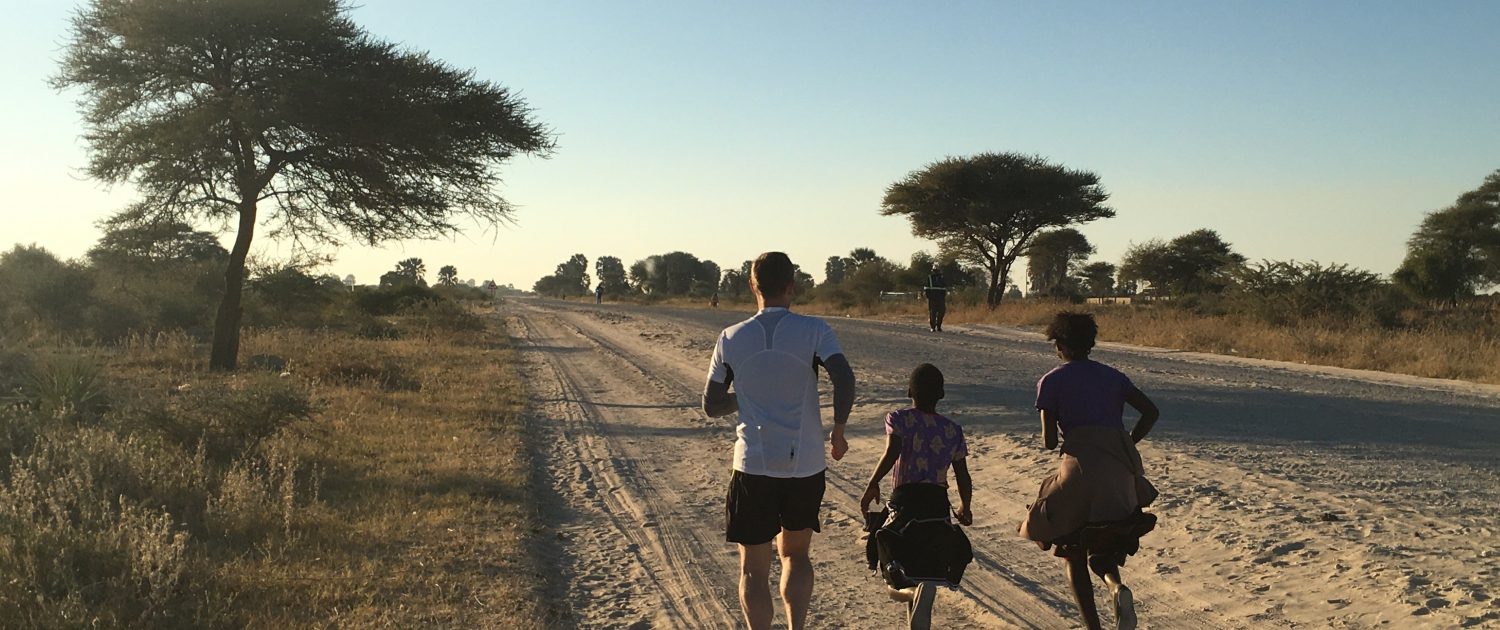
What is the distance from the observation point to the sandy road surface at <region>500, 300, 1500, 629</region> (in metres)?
5.06

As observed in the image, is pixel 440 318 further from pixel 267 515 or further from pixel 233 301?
pixel 267 515

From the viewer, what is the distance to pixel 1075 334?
4457 mm

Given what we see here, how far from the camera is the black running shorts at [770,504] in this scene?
4.19 m

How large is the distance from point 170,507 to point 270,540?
1.34 m

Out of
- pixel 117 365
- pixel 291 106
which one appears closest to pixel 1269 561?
pixel 291 106

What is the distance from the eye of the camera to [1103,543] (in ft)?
14.0

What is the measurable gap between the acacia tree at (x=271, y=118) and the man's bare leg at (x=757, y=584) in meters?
14.0

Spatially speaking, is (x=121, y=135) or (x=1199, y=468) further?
(x=121, y=135)

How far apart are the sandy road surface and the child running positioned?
771 millimetres

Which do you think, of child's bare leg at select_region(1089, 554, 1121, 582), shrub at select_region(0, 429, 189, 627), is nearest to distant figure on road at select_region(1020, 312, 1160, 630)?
child's bare leg at select_region(1089, 554, 1121, 582)

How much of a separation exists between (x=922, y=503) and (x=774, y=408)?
0.81 metres

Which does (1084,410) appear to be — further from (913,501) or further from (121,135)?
(121,135)

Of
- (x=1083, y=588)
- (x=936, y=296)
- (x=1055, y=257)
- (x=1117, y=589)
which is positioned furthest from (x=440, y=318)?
(x=1055, y=257)

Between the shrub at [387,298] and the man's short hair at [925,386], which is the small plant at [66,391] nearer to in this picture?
the man's short hair at [925,386]
